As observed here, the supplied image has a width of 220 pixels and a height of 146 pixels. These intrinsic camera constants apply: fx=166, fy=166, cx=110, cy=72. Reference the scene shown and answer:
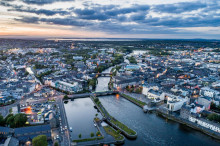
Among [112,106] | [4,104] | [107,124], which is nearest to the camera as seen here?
[107,124]

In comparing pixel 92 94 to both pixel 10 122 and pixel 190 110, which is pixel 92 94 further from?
pixel 190 110

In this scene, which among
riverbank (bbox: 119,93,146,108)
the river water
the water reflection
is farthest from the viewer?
riverbank (bbox: 119,93,146,108)

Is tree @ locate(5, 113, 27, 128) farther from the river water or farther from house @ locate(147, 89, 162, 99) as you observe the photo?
house @ locate(147, 89, 162, 99)

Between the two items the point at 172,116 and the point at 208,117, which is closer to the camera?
the point at 208,117

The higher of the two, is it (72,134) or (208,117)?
(208,117)

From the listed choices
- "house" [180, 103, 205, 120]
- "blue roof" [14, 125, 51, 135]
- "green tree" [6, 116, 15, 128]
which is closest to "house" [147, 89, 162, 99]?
"house" [180, 103, 205, 120]

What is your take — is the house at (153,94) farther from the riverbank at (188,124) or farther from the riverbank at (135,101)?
the riverbank at (188,124)

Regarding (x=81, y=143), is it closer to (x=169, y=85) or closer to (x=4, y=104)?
(x=4, y=104)

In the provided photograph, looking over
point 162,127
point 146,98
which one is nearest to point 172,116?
point 162,127
